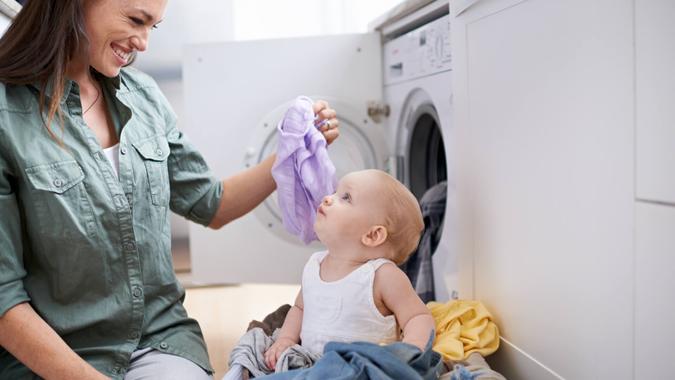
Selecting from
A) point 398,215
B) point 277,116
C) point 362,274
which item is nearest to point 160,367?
point 362,274

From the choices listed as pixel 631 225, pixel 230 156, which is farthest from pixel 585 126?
pixel 230 156

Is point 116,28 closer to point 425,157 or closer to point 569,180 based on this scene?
point 569,180

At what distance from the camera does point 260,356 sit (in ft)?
4.49

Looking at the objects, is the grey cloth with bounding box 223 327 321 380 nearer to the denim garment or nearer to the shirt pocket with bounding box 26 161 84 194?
the denim garment

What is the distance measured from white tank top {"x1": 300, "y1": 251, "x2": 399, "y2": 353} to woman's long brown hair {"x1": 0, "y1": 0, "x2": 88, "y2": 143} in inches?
21.6

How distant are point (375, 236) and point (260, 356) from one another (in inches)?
12.4

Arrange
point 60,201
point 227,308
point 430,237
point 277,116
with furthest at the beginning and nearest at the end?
point 227,308 → point 277,116 → point 430,237 → point 60,201

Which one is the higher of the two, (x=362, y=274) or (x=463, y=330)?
(x=362, y=274)

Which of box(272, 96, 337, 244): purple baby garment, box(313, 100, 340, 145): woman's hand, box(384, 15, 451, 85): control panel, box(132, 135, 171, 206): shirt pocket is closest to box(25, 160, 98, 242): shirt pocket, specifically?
box(132, 135, 171, 206): shirt pocket

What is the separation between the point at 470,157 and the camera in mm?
1551

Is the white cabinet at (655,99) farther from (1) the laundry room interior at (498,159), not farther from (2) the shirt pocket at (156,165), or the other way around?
(2) the shirt pocket at (156,165)

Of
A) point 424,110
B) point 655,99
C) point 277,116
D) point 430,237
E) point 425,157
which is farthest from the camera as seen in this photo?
point 277,116

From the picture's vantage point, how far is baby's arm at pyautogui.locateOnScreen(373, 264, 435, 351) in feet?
4.25

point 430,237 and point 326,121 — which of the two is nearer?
point 326,121
